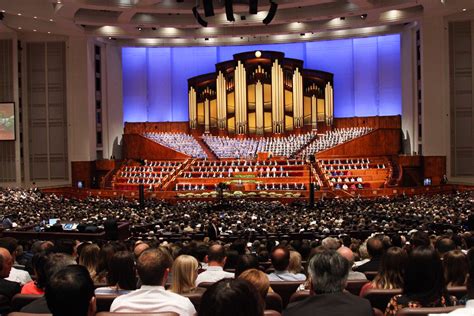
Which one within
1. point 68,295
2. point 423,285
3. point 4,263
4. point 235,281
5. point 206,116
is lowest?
point 4,263

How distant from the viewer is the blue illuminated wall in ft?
101

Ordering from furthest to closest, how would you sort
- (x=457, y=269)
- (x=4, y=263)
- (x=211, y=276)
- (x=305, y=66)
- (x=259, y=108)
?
1. (x=305, y=66)
2. (x=259, y=108)
3. (x=211, y=276)
4. (x=4, y=263)
5. (x=457, y=269)

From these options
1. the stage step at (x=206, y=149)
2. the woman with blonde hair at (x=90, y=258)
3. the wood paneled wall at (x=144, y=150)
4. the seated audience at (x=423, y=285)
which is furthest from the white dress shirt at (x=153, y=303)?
the stage step at (x=206, y=149)

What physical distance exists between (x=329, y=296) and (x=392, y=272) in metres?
1.43

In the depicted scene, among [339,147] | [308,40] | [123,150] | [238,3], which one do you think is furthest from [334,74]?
[123,150]

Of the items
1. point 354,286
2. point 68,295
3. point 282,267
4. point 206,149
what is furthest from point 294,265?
point 206,149

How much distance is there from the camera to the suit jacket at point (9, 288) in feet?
13.3

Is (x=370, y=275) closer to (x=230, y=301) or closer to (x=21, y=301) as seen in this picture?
(x=21, y=301)

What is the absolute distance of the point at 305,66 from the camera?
32844 millimetres

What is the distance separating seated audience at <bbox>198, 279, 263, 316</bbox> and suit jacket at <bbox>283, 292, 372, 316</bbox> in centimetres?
58

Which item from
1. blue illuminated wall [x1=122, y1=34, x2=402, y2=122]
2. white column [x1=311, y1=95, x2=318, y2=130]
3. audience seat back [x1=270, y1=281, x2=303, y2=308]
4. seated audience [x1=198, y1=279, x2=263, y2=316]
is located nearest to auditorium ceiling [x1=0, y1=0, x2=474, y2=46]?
blue illuminated wall [x1=122, y1=34, x2=402, y2=122]

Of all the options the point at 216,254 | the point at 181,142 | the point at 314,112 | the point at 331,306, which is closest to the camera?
the point at 331,306

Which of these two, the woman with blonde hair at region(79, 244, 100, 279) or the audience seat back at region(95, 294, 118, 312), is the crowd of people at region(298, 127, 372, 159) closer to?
the woman with blonde hair at region(79, 244, 100, 279)

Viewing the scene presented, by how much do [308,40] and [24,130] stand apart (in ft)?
51.5
